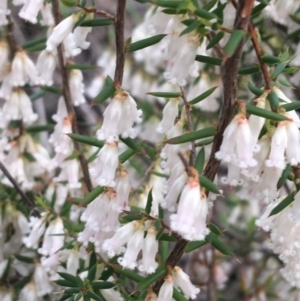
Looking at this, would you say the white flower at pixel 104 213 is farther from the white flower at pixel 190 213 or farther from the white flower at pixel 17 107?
the white flower at pixel 17 107

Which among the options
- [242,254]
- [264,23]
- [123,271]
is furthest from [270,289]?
[123,271]

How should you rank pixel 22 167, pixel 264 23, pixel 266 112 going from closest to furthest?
pixel 266 112 < pixel 22 167 < pixel 264 23

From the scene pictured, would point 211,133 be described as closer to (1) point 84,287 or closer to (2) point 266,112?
(2) point 266,112

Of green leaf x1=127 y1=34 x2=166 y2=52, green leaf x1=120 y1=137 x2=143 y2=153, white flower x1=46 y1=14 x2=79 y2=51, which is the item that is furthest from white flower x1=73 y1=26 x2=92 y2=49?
green leaf x1=120 y1=137 x2=143 y2=153

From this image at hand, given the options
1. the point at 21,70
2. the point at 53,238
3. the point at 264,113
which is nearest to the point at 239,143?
the point at 264,113

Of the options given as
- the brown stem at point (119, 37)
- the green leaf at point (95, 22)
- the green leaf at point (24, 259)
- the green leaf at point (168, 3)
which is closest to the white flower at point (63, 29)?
the green leaf at point (95, 22)

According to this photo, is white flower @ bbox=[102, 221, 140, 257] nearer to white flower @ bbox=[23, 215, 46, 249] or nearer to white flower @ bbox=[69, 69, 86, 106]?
white flower @ bbox=[23, 215, 46, 249]

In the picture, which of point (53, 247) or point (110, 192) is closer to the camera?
point (110, 192)
